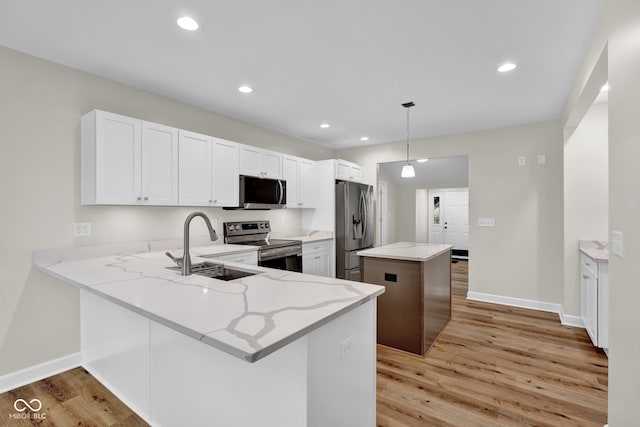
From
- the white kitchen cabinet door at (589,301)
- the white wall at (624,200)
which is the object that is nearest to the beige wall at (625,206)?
the white wall at (624,200)

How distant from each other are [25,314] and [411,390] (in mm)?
2972

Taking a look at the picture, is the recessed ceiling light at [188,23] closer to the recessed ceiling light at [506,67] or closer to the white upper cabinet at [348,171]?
the recessed ceiling light at [506,67]

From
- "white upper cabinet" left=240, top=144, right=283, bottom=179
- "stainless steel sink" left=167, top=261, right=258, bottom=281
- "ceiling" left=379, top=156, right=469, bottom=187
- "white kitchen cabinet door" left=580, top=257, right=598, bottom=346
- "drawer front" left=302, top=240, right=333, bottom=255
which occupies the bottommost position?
"white kitchen cabinet door" left=580, top=257, right=598, bottom=346

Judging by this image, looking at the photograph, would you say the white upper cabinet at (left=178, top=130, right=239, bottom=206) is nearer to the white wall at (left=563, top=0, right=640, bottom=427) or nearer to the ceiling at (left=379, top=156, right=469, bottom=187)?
the white wall at (left=563, top=0, right=640, bottom=427)

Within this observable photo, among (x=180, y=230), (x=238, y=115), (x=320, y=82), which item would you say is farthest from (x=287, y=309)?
(x=238, y=115)

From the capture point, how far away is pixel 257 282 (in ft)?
5.56

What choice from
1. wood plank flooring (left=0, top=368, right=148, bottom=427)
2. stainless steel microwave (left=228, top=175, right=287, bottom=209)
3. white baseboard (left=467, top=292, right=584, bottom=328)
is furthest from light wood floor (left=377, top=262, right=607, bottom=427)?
stainless steel microwave (left=228, top=175, right=287, bottom=209)

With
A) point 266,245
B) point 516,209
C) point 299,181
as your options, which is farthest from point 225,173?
point 516,209

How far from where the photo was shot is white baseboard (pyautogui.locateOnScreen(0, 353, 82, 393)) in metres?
2.21

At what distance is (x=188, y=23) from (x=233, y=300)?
1.78 meters

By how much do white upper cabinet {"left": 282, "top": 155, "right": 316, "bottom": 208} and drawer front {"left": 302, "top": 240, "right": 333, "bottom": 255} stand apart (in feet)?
2.07

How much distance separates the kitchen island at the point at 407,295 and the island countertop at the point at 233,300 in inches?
50.8

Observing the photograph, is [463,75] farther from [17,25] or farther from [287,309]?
[17,25]

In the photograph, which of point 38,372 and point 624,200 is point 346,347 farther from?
point 38,372
